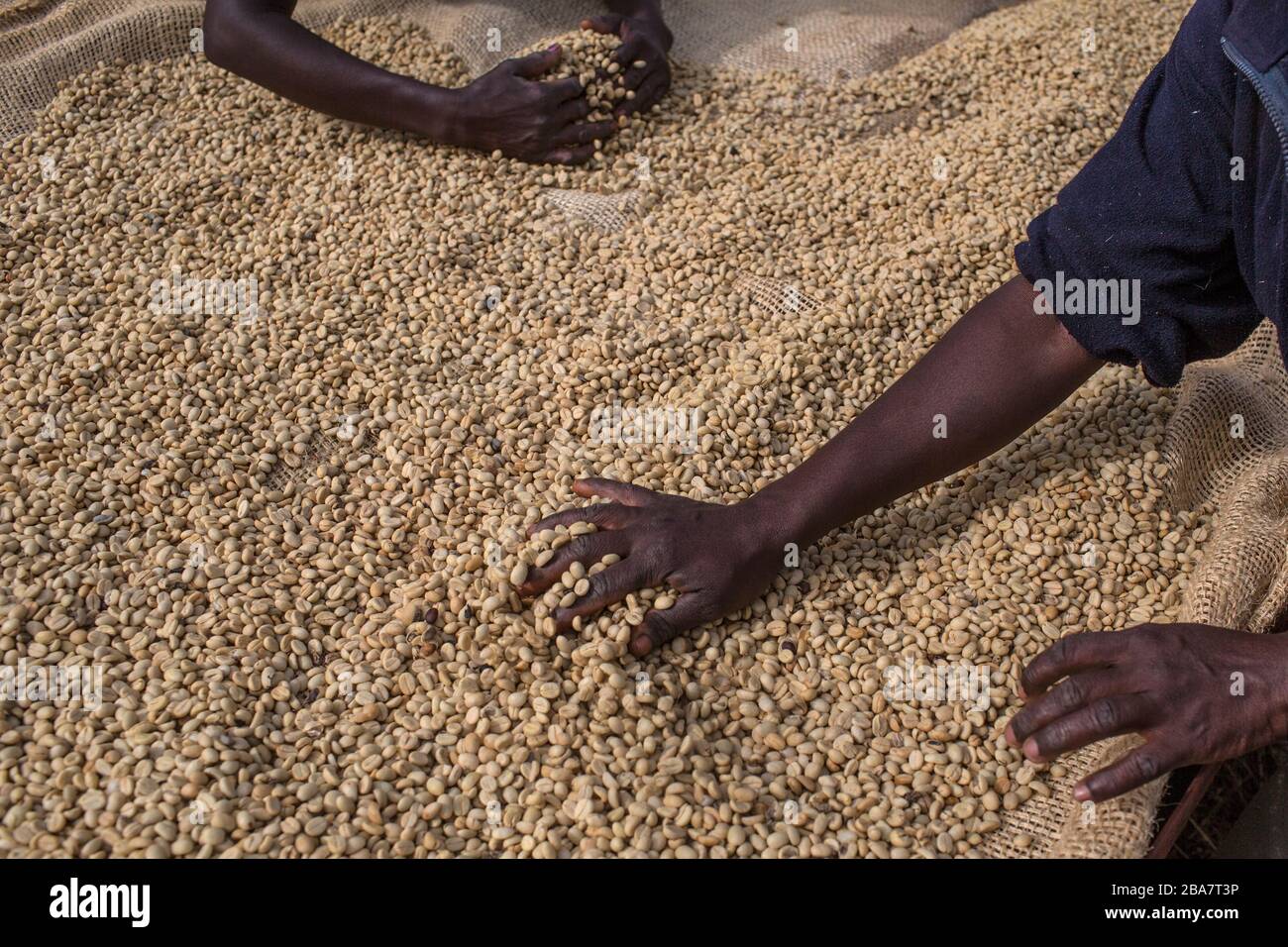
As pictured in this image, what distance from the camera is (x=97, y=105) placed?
342cm

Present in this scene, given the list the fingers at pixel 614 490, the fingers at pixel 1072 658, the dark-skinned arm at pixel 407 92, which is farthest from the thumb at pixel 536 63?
the fingers at pixel 1072 658

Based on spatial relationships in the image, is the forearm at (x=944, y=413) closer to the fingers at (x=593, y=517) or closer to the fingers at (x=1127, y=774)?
the fingers at (x=593, y=517)

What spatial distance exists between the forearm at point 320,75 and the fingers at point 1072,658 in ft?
7.85

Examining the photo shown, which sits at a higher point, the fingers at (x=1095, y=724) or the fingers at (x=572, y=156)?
the fingers at (x=572, y=156)

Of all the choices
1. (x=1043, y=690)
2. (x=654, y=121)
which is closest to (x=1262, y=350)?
(x=1043, y=690)

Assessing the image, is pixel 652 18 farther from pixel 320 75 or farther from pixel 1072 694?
pixel 1072 694

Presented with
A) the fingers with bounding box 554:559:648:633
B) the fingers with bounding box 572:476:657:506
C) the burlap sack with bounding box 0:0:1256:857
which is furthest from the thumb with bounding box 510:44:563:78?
the fingers with bounding box 554:559:648:633

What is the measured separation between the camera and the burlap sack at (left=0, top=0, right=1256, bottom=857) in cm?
194

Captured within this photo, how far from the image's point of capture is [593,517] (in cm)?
209

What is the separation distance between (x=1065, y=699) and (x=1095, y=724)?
0.23ft

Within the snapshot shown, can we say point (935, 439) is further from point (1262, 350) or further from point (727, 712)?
point (1262, 350)

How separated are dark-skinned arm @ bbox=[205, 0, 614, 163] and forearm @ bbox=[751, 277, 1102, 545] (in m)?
1.67

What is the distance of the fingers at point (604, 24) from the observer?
143 inches

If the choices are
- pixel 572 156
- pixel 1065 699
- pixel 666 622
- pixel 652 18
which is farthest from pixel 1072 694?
pixel 652 18
